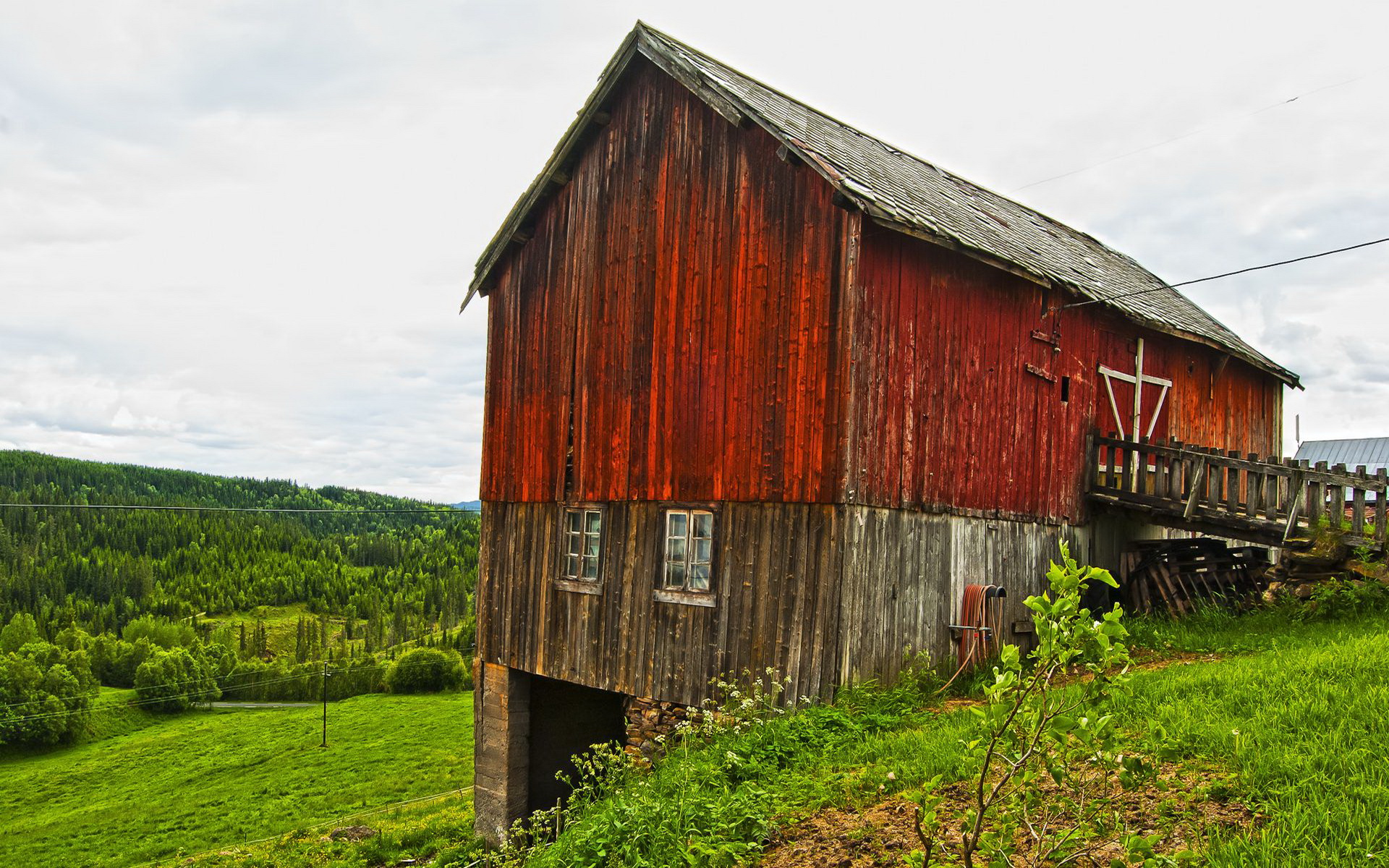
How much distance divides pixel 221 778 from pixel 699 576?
52360 millimetres

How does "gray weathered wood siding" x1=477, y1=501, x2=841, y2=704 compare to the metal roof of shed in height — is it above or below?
below

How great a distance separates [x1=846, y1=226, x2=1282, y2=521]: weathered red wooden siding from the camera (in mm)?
11203

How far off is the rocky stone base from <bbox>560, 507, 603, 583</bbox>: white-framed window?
1.99 m

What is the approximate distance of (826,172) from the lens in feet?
35.1

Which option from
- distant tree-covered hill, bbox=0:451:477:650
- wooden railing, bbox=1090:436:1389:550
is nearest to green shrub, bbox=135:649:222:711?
distant tree-covered hill, bbox=0:451:477:650

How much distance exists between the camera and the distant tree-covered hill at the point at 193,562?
121 metres

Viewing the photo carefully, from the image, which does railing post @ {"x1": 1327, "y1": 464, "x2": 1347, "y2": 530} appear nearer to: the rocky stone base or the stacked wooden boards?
the stacked wooden boards

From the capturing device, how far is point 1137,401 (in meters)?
16.4

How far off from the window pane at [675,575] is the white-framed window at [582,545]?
143 cm

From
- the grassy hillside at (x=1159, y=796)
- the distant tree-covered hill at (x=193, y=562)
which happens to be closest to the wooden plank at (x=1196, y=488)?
the grassy hillside at (x=1159, y=796)

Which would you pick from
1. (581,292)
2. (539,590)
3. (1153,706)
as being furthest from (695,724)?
(581,292)

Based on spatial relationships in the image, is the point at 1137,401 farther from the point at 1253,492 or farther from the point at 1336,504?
the point at 1336,504

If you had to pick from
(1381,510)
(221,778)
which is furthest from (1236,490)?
(221,778)

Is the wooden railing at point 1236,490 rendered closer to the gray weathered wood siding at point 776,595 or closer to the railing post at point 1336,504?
the railing post at point 1336,504
